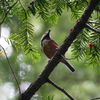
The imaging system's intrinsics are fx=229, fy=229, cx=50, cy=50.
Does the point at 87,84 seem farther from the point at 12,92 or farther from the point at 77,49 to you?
the point at 77,49

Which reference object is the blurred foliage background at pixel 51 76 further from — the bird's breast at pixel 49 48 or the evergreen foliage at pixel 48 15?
the evergreen foliage at pixel 48 15

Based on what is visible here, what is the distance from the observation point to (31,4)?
119cm

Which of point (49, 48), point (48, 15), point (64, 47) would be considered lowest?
point (49, 48)

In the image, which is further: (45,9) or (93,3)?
(45,9)

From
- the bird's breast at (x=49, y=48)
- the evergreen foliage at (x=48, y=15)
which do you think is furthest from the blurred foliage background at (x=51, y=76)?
the evergreen foliage at (x=48, y=15)

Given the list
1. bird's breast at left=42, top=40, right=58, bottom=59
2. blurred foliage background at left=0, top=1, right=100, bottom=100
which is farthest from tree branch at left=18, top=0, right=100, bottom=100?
blurred foliage background at left=0, top=1, right=100, bottom=100

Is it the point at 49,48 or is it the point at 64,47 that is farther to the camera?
the point at 49,48

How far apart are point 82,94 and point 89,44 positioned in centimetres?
194

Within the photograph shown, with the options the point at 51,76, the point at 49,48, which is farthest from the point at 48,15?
the point at 51,76

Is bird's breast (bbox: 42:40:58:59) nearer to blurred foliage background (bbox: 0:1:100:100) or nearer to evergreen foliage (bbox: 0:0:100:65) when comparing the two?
blurred foliage background (bbox: 0:1:100:100)

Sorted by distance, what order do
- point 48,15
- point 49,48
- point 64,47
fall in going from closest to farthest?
point 64,47 < point 48,15 < point 49,48

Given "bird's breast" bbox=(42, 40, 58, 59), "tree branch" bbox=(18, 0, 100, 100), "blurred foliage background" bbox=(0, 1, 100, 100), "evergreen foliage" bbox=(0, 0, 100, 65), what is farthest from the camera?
"blurred foliage background" bbox=(0, 1, 100, 100)

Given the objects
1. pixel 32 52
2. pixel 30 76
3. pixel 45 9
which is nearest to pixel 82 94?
pixel 30 76

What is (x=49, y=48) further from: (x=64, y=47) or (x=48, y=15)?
(x=64, y=47)
